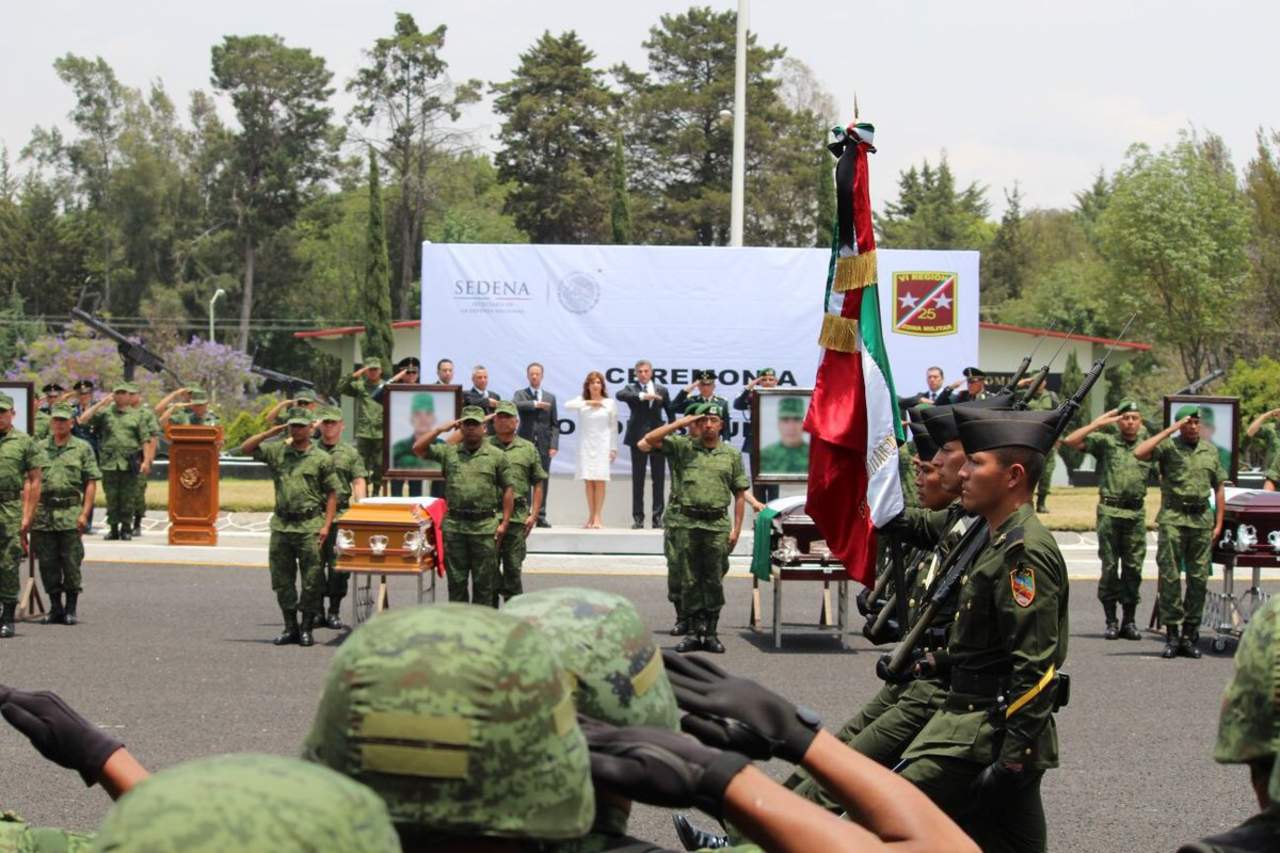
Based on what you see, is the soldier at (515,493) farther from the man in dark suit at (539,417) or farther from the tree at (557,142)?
the tree at (557,142)

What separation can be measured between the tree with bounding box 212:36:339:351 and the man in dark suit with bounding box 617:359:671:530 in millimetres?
53197

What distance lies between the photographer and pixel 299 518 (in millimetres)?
13438

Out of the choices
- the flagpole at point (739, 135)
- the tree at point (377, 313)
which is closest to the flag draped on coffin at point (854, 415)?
the flagpole at point (739, 135)

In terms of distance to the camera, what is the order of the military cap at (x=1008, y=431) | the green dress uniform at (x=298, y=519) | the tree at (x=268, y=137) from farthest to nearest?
the tree at (x=268, y=137) < the green dress uniform at (x=298, y=519) < the military cap at (x=1008, y=431)

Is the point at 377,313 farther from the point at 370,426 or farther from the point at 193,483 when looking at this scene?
the point at 193,483

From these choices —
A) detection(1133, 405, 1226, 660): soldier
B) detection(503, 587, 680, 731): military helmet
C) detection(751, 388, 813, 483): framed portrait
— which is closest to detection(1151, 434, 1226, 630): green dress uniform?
detection(1133, 405, 1226, 660): soldier

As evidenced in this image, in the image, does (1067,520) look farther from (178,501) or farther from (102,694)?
(102,694)

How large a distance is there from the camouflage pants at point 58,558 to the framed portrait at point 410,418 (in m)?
4.19

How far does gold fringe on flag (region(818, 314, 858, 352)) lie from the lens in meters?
8.15

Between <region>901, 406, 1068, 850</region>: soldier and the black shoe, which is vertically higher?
<region>901, 406, 1068, 850</region>: soldier

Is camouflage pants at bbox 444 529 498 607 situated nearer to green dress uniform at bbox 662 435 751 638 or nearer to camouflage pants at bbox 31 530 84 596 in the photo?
green dress uniform at bbox 662 435 751 638

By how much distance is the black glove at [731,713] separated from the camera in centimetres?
279

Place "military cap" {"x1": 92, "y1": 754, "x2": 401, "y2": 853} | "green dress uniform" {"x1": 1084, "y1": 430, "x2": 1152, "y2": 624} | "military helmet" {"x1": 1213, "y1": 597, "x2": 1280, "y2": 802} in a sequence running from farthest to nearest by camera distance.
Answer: "green dress uniform" {"x1": 1084, "y1": 430, "x2": 1152, "y2": 624}, "military helmet" {"x1": 1213, "y1": 597, "x2": 1280, "y2": 802}, "military cap" {"x1": 92, "y1": 754, "x2": 401, "y2": 853}

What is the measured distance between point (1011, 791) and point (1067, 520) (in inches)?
725
